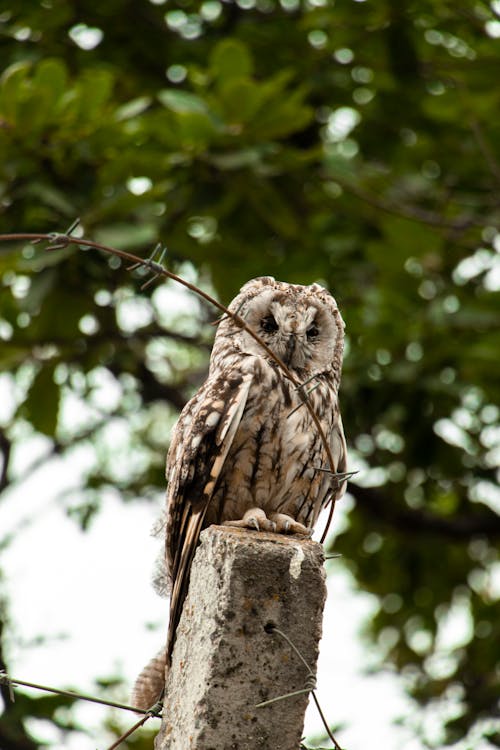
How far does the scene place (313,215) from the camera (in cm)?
559

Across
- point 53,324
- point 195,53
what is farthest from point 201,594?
point 195,53

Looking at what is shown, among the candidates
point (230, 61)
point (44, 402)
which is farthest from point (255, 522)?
point (44, 402)

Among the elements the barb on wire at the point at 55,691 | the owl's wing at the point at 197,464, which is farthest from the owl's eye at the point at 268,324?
the barb on wire at the point at 55,691

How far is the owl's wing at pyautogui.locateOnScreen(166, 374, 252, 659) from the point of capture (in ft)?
8.59

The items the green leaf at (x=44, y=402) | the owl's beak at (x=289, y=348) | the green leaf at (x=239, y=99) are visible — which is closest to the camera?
the owl's beak at (x=289, y=348)

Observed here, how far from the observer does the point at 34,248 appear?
4.01m

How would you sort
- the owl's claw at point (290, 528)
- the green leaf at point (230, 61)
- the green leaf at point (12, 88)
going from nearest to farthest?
the owl's claw at point (290, 528), the green leaf at point (12, 88), the green leaf at point (230, 61)

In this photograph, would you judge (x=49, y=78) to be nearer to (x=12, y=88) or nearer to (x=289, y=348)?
(x=12, y=88)

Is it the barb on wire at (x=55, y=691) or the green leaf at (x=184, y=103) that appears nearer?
the barb on wire at (x=55, y=691)

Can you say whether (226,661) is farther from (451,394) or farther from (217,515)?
(451,394)

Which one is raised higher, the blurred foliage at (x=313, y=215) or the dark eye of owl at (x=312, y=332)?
the blurred foliage at (x=313, y=215)

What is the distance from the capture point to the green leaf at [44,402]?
4691 mm

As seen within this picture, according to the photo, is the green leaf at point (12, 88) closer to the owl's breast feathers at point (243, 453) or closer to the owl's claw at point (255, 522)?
the owl's breast feathers at point (243, 453)

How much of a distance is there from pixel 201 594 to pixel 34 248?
87.2 inches
